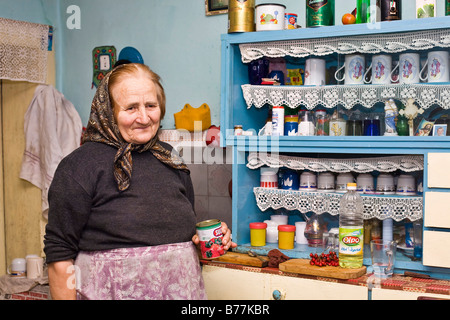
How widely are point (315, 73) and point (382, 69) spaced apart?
0.30 m

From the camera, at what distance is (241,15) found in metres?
2.51

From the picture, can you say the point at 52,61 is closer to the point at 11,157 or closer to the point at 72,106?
the point at 72,106

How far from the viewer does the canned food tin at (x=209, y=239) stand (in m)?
1.94

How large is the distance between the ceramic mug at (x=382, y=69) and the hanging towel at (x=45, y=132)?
192 centimetres

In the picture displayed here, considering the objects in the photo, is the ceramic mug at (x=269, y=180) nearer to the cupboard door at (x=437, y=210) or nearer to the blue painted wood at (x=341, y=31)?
the blue painted wood at (x=341, y=31)

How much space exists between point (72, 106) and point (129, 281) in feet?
6.68

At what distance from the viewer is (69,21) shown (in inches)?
143

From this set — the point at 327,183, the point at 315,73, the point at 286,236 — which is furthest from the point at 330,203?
the point at 315,73

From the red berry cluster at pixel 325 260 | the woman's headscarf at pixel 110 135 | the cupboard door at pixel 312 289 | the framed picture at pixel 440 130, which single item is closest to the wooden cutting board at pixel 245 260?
the cupboard door at pixel 312 289

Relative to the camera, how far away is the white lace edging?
3.30 meters

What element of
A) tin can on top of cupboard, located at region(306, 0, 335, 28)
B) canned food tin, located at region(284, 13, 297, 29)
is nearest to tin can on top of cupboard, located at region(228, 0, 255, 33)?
canned food tin, located at region(284, 13, 297, 29)

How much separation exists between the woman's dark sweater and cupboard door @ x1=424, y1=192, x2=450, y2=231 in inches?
38.5

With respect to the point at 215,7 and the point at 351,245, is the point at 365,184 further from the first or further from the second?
the point at 215,7

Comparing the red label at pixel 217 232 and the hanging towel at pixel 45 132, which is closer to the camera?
the red label at pixel 217 232
